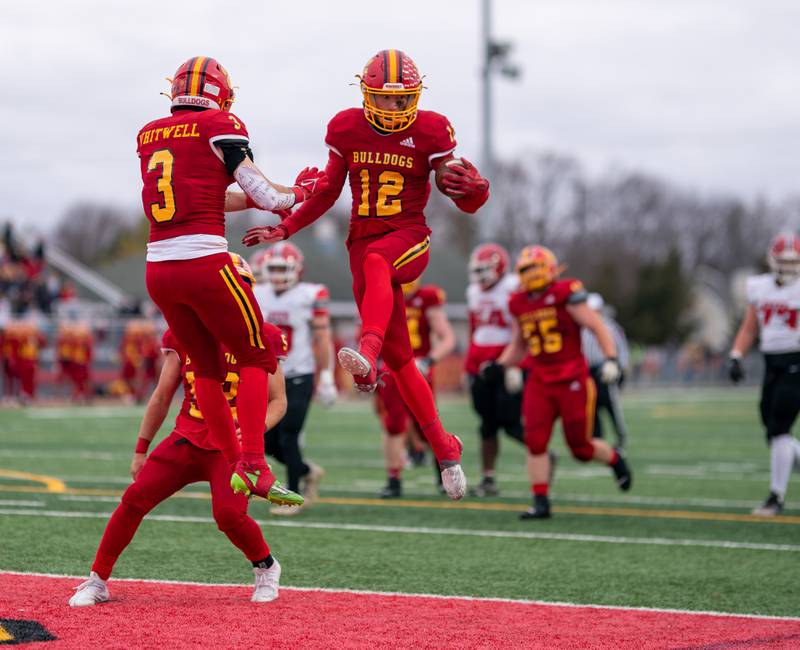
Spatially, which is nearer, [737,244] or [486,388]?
[486,388]

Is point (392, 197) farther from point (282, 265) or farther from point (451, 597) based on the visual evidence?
A: point (282, 265)

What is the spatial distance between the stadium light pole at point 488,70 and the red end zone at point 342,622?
69.4 ft

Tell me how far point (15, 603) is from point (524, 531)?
4418 mm

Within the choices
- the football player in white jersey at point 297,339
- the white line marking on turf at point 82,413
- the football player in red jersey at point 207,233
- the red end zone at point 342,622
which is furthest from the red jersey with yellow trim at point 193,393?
the white line marking on turf at point 82,413

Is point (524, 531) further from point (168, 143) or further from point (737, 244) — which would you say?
point (737, 244)

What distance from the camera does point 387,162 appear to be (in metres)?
6.77

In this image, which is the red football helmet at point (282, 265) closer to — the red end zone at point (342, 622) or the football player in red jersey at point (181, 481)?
the football player in red jersey at point (181, 481)

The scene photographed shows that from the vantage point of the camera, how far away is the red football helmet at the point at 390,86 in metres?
6.64

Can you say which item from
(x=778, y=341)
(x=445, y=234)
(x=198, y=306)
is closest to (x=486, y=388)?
(x=778, y=341)

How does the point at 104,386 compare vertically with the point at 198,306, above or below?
below

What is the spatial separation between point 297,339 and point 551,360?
2.05 m

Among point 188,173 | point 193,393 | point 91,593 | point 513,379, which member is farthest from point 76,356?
point 188,173

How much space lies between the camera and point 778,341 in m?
10.6

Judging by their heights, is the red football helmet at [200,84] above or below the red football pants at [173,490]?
above
